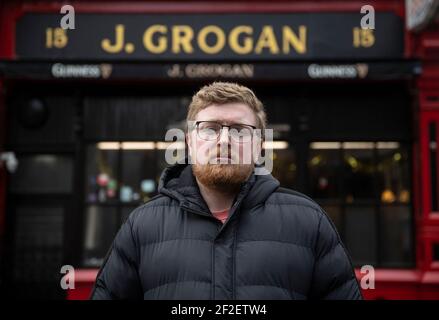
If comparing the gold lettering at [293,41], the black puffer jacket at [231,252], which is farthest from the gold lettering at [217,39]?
the black puffer jacket at [231,252]

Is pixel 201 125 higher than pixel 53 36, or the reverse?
pixel 53 36

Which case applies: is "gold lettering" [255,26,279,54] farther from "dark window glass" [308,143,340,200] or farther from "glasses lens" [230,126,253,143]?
"glasses lens" [230,126,253,143]

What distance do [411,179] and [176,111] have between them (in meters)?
3.89

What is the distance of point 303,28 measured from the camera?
7215mm

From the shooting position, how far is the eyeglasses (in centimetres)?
196

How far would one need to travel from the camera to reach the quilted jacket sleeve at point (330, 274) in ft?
6.31

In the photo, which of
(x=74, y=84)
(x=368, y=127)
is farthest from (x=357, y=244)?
(x=74, y=84)

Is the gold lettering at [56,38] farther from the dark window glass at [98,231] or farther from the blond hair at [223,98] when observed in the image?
the blond hair at [223,98]

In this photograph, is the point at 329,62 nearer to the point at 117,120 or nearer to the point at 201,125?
the point at 117,120

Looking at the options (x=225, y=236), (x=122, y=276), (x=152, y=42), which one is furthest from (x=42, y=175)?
(x=225, y=236)

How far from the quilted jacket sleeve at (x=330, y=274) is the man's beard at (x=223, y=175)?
0.41 meters

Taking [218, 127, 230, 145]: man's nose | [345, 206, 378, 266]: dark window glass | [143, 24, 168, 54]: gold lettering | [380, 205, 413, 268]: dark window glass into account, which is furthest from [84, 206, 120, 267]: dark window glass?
[218, 127, 230, 145]: man's nose

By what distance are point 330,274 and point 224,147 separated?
706 mm

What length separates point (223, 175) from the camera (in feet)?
6.31
